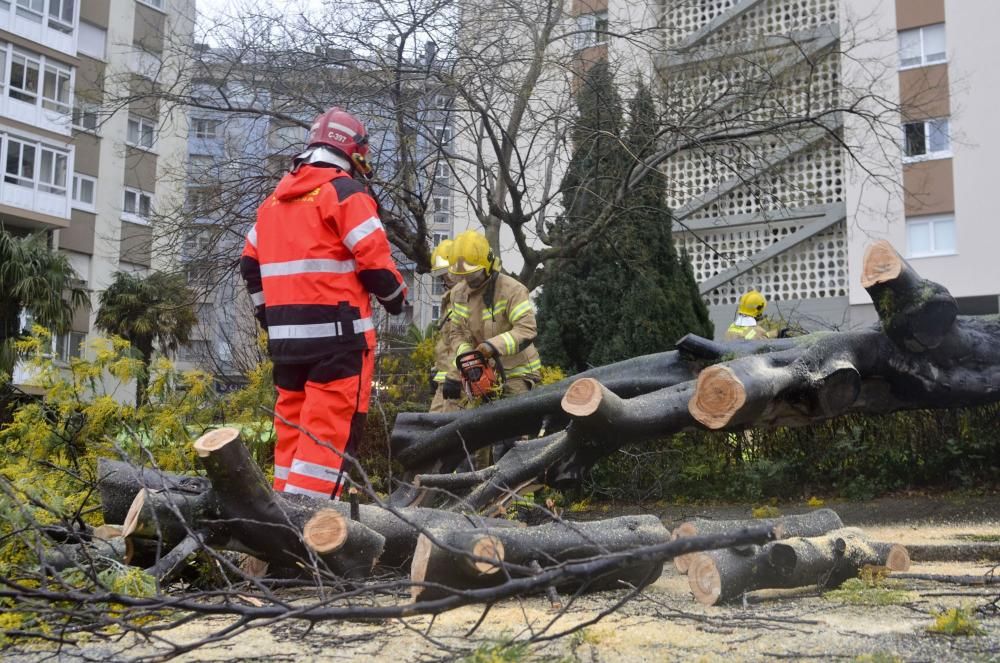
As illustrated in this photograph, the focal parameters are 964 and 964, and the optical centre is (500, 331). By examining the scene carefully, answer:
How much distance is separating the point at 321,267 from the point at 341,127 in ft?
2.38

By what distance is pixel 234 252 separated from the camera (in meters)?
10.0

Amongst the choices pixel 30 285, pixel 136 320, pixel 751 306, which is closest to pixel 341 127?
pixel 751 306

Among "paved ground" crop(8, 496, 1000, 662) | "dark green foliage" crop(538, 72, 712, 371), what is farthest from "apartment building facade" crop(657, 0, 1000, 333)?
"paved ground" crop(8, 496, 1000, 662)

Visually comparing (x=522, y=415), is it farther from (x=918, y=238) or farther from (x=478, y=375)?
(x=918, y=238)

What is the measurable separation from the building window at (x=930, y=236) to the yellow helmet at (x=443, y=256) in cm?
1694

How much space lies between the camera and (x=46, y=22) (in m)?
28.0

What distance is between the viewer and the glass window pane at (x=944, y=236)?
20.8 m

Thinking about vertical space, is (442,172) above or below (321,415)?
above

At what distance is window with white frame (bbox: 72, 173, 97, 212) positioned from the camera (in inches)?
1150

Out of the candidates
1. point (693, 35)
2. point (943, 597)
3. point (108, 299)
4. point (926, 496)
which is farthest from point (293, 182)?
point (108, 299)

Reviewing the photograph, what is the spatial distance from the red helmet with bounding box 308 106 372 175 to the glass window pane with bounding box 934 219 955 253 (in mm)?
19186

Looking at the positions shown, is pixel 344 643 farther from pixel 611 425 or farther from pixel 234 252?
pixel 234 252

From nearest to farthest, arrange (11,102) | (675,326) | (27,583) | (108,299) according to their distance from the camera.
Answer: (27,583) < (675,326) < (108,299) < (11,102)

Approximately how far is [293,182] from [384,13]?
4.17m
